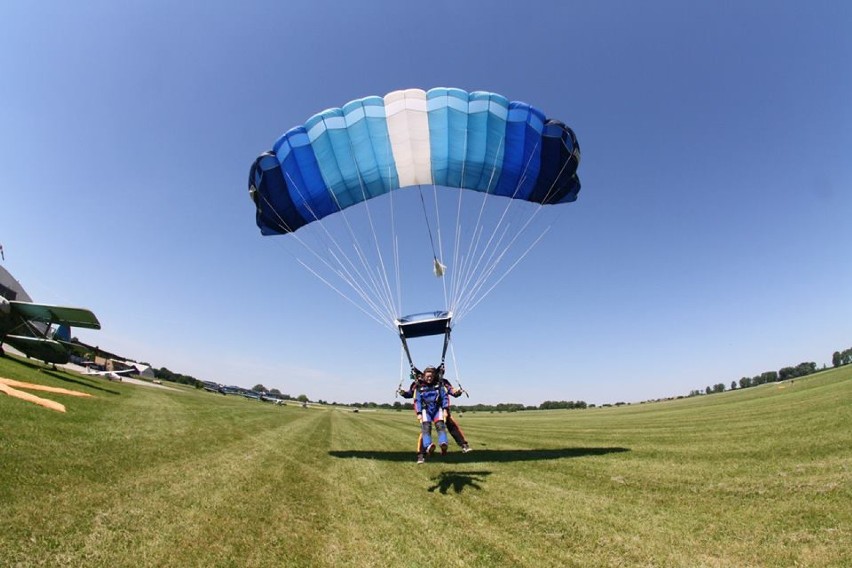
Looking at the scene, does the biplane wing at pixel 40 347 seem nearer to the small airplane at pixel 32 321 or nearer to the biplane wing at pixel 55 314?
the small airplane at pixel 32 321

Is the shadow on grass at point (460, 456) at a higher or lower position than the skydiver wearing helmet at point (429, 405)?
lower

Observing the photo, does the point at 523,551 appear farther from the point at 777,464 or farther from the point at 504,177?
the point at 504,177

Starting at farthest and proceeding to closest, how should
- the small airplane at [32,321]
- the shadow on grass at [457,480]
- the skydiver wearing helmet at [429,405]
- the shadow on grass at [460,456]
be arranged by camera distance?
the small airplane at [32,321], the shadow on grass at [460,456], the skydiver wearing helmet at [429,405], the shadow on grass at [457,480]

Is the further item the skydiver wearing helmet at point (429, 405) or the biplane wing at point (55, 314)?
the biplane wing at point (55, 314)

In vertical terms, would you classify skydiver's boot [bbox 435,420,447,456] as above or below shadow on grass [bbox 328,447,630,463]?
above

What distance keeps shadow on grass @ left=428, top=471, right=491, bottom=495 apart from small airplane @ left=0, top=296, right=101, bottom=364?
2417 centimetres

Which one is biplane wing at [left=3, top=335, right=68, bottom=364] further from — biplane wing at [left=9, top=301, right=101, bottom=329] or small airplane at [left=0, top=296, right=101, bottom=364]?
biplane wing at [left=9, top=301, right=101, bottom=329]

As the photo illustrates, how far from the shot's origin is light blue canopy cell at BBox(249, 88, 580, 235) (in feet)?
39.9

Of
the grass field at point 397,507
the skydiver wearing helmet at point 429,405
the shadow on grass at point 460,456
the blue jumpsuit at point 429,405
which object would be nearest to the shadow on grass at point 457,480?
the grass field at point 397,507

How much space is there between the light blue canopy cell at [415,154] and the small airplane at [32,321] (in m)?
17.7

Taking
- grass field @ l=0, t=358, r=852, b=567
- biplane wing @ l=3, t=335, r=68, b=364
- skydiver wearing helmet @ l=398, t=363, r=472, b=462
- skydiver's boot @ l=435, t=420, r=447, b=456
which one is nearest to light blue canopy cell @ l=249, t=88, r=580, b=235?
skydiver wearing helmet @ l=398, t=363, r=472, b=462

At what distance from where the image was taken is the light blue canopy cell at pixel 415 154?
39.9 ft

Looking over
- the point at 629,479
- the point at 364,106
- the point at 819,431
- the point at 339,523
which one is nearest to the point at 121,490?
the point at 339,523

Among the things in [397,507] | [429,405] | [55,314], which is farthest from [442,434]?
[55,314]
